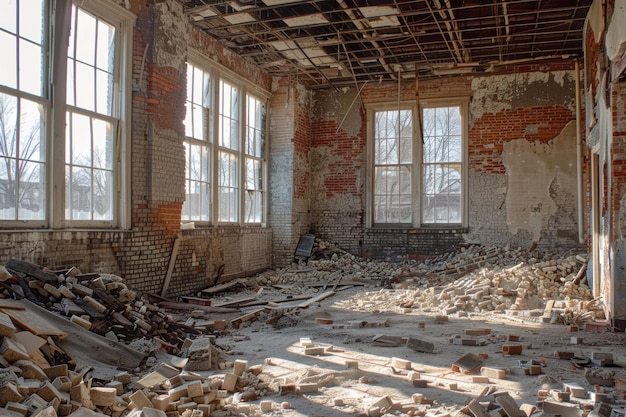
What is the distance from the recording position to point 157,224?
8.05m

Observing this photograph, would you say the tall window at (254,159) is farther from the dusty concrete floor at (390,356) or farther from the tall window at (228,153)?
the dusty concrete floor at (390,356)

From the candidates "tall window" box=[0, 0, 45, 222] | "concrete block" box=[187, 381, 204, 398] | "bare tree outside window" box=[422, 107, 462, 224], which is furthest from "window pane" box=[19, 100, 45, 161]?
"bare tree outside window" box=[422, 107, 462, 224]

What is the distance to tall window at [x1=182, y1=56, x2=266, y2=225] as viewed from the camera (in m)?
9.45

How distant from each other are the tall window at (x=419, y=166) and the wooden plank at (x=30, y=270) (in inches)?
344

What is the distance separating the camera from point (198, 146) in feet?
31.5

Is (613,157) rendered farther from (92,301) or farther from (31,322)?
(31,322)

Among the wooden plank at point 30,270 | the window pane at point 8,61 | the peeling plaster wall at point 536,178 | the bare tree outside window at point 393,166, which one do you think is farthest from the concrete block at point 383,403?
the bare tree outside window at point 393,166

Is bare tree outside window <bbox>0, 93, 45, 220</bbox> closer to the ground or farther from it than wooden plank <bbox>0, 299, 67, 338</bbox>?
farther from it

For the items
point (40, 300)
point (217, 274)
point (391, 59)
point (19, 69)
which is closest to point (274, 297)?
point (217, 274)

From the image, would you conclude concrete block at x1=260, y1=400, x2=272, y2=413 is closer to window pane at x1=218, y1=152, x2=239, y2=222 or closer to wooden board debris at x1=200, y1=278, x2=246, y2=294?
wooden board debris at x1=200, y1=278, x2=246, y2=294

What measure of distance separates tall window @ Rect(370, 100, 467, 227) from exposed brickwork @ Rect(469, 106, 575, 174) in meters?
0.32

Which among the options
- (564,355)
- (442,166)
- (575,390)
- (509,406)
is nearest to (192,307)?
(564,355)

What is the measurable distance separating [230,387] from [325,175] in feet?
31.5

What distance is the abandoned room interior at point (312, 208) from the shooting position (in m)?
4.44
